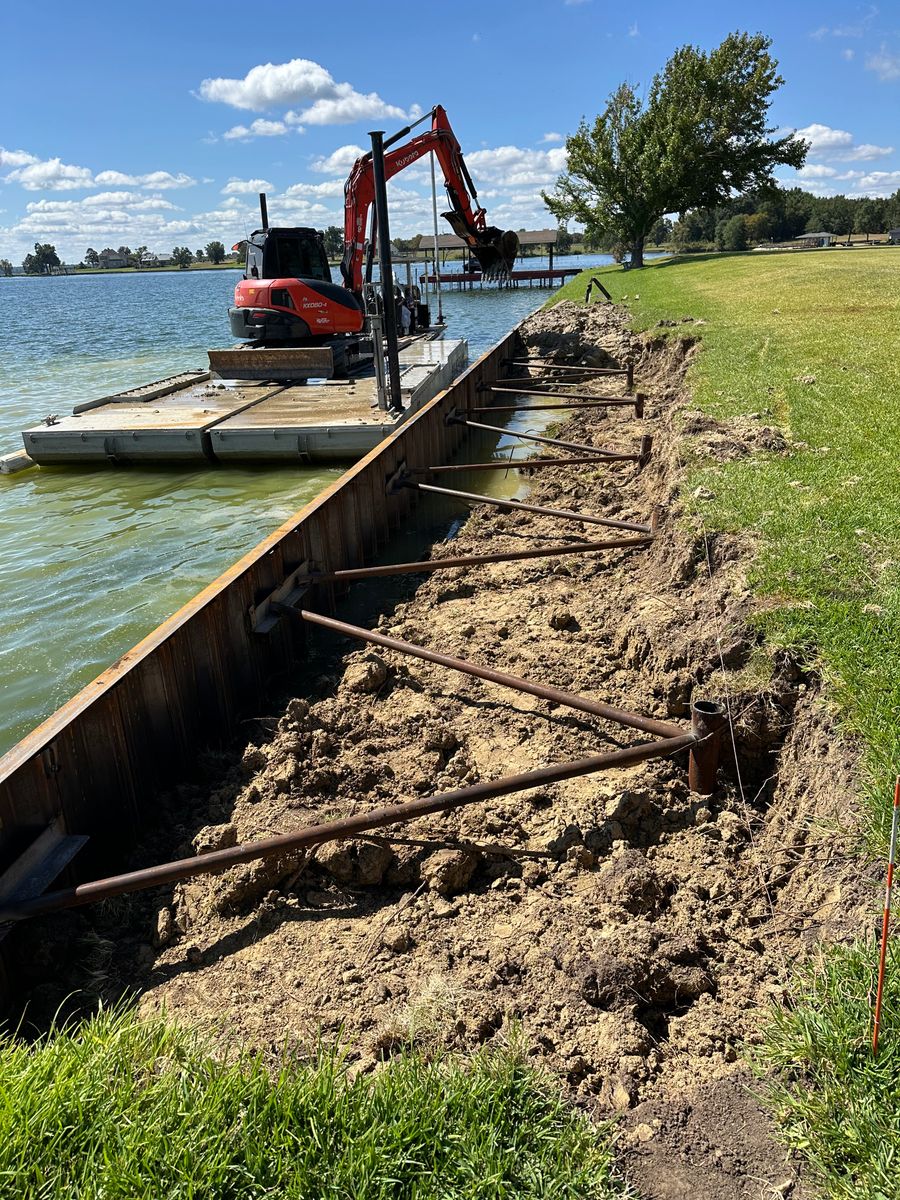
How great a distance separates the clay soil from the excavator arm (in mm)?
14251

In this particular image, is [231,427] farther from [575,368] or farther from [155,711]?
[155,711]

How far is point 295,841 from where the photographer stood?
3803 millimetres

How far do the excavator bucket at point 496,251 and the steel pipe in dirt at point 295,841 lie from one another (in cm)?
1663

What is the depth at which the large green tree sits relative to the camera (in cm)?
5388

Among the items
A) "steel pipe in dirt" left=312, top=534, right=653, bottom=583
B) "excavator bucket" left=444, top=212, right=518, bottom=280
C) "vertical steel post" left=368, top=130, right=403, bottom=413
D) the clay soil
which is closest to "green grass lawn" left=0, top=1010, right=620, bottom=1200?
the clay soil

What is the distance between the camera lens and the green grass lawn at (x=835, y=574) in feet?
8.36

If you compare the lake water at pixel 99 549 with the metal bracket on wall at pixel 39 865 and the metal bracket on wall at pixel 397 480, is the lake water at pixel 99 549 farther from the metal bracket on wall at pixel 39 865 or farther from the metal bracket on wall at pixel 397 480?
the metal bracket on wall at pixel 39 865

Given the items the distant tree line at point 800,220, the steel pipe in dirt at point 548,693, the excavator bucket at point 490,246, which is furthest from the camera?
the distant tree line at point 800,220

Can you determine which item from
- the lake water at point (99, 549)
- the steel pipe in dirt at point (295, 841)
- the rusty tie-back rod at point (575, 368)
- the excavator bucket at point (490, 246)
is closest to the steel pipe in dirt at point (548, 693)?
the steel pipe in dirt at point (295, 841)

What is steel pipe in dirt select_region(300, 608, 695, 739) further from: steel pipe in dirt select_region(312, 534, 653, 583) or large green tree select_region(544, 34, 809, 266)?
Answer: large green tree select_region(544, 34, 809, 266)

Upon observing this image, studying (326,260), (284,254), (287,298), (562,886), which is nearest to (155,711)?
(562,886)

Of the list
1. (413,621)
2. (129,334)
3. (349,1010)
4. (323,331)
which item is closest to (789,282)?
(323,331)

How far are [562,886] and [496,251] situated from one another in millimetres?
17313

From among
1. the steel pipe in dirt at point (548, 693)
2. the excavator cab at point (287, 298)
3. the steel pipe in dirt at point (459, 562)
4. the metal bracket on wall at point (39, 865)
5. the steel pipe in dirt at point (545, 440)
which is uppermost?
the excavator cab at point (287, 298)
